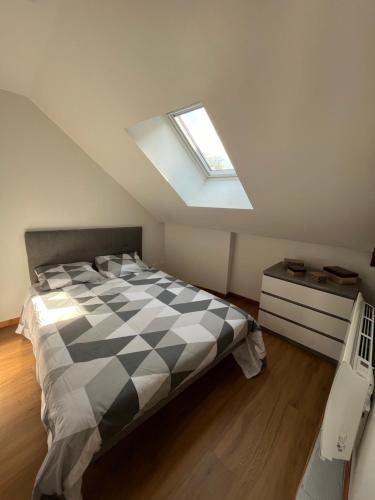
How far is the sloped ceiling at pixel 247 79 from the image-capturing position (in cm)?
87

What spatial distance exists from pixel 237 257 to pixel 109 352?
6.89ft

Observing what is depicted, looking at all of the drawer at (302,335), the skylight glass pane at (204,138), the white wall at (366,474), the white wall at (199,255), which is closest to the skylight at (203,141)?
the skylight glass pane at (204,138)

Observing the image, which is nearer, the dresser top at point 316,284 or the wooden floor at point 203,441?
the wooden floor at point 203,441

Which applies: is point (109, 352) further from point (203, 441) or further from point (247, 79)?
point (247, 79)

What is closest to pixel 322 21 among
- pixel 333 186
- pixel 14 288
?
pixel 333 186

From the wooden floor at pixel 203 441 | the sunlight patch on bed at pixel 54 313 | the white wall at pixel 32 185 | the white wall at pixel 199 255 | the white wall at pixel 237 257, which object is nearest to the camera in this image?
the wooden floor at pixel 203 441

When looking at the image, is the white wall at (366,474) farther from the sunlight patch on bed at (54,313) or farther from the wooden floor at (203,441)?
the sunlight patch on bed at (54,313)

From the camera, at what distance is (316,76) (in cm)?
95

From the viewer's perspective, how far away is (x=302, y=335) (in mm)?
2016

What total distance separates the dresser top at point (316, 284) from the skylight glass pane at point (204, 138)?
1.19m

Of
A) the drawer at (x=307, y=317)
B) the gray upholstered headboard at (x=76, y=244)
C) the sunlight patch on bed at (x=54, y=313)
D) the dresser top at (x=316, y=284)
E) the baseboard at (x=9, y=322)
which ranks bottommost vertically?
the baseboard at (x=9, y=322)

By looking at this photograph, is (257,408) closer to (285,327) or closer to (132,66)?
(285,327)

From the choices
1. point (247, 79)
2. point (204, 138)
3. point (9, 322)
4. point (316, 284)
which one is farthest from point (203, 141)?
point (9, 322)

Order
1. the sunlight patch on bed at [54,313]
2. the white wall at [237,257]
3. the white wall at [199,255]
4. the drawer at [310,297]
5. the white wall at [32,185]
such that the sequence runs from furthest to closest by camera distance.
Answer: the white wall at [199,255], the white wall at [237,257], the white wall at [32,185], the drawer at [310,297], the sunlight patch on bed at [54,313]
